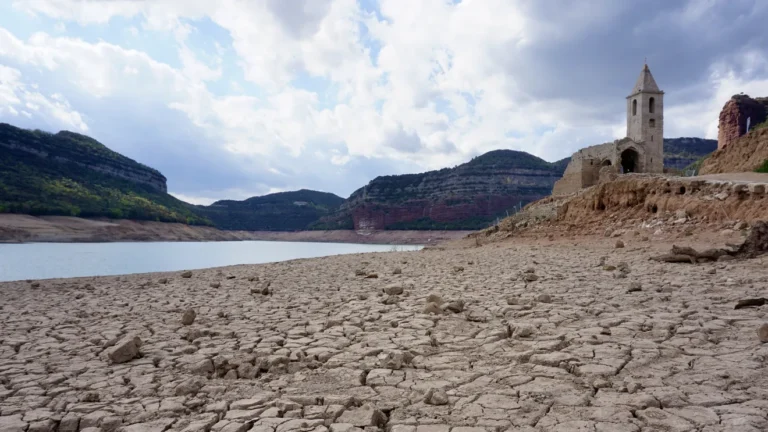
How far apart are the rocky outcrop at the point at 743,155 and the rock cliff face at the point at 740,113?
26.2 metres

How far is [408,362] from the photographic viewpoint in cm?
347

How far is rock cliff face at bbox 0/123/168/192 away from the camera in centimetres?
6812

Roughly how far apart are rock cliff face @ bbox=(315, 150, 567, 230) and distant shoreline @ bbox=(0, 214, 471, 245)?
149 inches

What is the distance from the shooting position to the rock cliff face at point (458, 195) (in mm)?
74312

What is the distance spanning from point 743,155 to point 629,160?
349 inches

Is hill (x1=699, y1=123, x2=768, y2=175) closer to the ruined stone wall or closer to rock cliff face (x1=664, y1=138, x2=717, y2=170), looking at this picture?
the ruined stone wall

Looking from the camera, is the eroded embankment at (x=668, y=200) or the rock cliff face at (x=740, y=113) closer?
the eroded embankment at (x=668, y=200)

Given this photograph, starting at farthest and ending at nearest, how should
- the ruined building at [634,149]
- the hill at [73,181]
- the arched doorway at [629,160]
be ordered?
the hill at [73,181]
the arched doorway at [629,160]
the ruined building at [634,149]

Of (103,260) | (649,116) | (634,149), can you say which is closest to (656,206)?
(634,149)

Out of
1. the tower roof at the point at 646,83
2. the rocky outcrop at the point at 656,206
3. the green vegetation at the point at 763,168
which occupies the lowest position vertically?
the rocky outcrop at the point at 656,206

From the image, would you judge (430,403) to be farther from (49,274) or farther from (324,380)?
(49,274)

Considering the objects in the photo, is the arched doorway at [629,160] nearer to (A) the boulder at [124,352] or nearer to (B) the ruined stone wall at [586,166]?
(B) the ruined stone wall at [586,166]

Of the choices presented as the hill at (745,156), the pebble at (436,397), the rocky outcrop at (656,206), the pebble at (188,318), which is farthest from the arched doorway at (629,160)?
the pebble at (436,397)

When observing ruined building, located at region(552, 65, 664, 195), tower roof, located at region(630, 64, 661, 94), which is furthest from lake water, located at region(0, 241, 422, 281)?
tower roof, located at region(630, 64, 661, 94)
